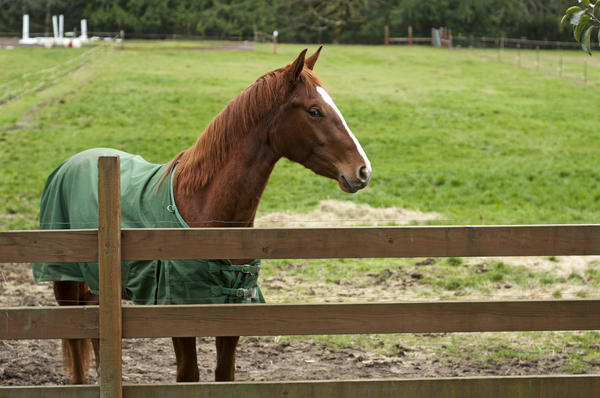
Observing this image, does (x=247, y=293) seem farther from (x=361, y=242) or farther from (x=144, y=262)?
(x=361, y=242)

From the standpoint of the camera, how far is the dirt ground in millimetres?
5375

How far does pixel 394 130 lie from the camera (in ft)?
56.1

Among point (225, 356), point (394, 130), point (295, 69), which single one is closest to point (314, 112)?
point (295, 69)

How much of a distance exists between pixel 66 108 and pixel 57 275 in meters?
14.5

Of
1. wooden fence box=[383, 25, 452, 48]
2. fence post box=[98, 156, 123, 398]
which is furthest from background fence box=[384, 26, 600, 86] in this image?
fence post box=[98, 156, 123, 398]

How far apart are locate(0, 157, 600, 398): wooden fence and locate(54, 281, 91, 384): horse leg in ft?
5.64

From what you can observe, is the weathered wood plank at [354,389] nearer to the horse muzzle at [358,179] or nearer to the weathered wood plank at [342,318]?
the weathered wood plank at [342,318]

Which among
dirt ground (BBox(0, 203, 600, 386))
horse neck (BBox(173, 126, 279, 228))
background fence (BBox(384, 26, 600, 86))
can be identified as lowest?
dirt ground (BBox(0, 203, 600, 386))

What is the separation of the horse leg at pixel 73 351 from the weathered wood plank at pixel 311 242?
5.86ft

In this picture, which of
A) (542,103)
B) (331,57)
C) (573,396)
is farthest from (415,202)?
(331,57)

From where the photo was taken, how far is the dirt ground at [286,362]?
17.6 ft

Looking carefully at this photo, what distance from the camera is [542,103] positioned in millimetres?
20406

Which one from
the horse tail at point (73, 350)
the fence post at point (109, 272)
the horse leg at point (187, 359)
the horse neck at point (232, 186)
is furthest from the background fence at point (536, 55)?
the fence post at point (109, 272)

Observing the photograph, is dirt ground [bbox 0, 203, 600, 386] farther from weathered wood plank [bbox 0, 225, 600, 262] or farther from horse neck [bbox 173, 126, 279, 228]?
weathered wood plank [bbox 0, 225, 600, 262]
